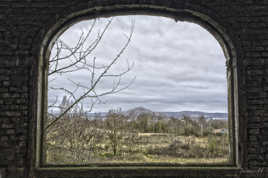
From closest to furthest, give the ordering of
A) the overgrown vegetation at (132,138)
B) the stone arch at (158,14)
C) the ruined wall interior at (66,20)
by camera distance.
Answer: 1. the ruined wall interior at (66,20)
2. the stone arch at (158,14)
3. the overgrown vegetation at (132,138)

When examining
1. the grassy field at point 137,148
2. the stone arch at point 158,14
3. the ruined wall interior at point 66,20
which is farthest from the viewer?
the grassy field at point 137,148

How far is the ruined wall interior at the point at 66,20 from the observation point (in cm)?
327

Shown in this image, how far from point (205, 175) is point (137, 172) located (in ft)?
2.96

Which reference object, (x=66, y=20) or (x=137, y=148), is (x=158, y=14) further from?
(x=137, y=148)

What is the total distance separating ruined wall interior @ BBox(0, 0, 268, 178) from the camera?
3.27 metres

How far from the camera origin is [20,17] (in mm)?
3445

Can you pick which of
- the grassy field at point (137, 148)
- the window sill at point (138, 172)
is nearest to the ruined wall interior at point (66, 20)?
the window sill at point (138, 172)

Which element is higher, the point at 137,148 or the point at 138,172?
the point at 138,172

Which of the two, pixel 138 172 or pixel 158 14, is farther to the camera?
pixel 158 14

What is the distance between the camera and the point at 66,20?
3.55 m

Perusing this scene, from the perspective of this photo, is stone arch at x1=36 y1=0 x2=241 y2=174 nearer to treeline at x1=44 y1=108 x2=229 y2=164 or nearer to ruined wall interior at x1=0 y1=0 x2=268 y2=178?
ruined wall interior at x1=0 y1=0 x2=268 y2=178

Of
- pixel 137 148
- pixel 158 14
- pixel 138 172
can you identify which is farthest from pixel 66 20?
pixel 137 148

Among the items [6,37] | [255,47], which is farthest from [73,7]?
[255,47]

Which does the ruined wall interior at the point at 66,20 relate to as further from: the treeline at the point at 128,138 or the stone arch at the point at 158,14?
the treeline at the point at 128,138
